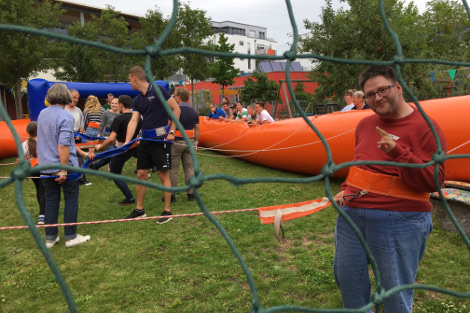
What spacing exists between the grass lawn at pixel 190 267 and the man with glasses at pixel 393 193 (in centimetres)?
88

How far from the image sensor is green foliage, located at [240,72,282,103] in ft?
89.8

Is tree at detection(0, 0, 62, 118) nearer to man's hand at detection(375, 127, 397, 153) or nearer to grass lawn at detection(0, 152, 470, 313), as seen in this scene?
grass lawn at detection(0, 152, 470, 313)

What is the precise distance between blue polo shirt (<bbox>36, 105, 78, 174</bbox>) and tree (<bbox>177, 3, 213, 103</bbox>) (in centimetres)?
1458

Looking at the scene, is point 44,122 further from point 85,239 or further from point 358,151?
point 358,151

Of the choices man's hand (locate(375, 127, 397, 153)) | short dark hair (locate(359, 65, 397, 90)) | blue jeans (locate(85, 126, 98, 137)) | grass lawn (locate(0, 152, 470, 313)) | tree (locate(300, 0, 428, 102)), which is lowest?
grass lawn (locate(0, 152, 470, 313))

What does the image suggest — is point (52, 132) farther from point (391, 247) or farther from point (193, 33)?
point (193, 33)

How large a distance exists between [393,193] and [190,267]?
6.37 feet

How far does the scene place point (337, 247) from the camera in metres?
1.79

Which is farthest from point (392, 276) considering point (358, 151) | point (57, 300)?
point (57, 300)

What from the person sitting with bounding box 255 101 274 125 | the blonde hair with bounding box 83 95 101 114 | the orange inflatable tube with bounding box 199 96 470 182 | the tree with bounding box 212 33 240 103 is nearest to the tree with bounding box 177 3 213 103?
the tree with bounding box 212 33 240 103

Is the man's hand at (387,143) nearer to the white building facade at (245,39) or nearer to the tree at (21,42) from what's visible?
the tree at (21,42)

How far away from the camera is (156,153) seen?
397 centimetres

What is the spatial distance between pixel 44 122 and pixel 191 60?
15.1 m

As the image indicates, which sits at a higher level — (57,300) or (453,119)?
(453,119)
